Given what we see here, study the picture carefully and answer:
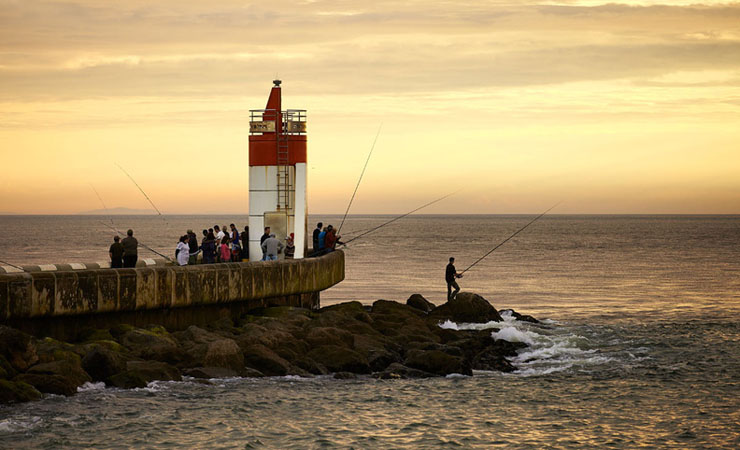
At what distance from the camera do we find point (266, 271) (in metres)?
18.5

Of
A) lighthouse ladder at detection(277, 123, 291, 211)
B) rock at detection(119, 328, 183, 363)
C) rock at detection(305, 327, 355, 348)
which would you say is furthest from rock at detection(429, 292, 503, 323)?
rock at detection(119, 328, 183, 363)

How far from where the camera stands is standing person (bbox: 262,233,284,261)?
66.4 feet

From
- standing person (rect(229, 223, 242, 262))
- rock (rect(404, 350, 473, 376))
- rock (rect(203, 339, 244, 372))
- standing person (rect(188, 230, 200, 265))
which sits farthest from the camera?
standing person (rect(229, 223, 242, 262))

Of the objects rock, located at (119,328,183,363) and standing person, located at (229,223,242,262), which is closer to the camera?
rock, located at (119,328,183,363)

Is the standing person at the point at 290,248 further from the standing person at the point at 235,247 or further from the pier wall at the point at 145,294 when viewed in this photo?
the pier wall at the point at 145,294

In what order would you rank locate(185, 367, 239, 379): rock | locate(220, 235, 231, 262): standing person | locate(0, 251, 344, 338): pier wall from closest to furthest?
locate(185, 367, 239, 379): rock
locate(0, 251, 344, 338): pier wall
locate(220, 235, 231, 262): standing person

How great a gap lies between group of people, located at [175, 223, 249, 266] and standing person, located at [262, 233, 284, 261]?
2.75 ft

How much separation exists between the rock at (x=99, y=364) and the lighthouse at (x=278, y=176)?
9.16 m

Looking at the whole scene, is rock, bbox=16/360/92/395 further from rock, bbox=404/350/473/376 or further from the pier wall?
rock, bbox=404/350/473/376

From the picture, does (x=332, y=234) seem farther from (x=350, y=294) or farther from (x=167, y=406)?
(x=167, y=406)

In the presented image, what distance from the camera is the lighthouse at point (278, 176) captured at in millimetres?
22078

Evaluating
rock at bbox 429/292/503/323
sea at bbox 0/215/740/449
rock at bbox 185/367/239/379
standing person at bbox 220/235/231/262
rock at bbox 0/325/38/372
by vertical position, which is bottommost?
sea at bbox 0/215/740/449

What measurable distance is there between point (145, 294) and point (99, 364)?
108 inches

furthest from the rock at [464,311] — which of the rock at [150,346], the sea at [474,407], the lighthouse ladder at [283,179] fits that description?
the rock at [150,346]
